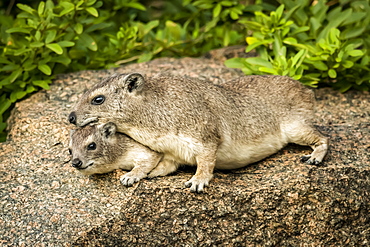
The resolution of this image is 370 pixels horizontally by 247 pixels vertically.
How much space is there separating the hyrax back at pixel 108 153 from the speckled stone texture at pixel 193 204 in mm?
155

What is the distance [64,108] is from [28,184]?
1.71 m

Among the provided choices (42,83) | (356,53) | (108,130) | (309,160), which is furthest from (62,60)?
(356,53)

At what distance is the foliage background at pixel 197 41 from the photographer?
902 centimetres

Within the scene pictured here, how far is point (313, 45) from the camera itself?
9516mm

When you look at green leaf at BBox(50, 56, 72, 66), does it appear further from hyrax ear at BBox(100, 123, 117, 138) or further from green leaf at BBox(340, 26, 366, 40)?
green leaf at BBox(340, 26, 366, 40)


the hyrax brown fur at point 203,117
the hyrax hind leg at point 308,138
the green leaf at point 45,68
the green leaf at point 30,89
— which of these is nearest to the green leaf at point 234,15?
the hyrax brown fur at point 203,117

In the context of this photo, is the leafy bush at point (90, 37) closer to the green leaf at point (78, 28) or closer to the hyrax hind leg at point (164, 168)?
the green leaf at point (78, 28)

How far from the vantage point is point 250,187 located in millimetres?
6848

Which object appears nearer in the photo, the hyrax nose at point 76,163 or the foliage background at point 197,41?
the hyrax nose at point 76,163

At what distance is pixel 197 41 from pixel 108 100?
4453 millimetres

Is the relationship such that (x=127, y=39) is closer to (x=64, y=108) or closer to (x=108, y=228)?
(x=64, y=108)

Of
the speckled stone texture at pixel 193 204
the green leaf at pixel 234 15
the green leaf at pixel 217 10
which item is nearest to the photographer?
the speckled stone texture at pixel 193 204

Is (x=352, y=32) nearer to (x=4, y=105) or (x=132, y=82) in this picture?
(x=132, y=82)

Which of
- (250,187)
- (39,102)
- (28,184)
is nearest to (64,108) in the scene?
(39,102)
